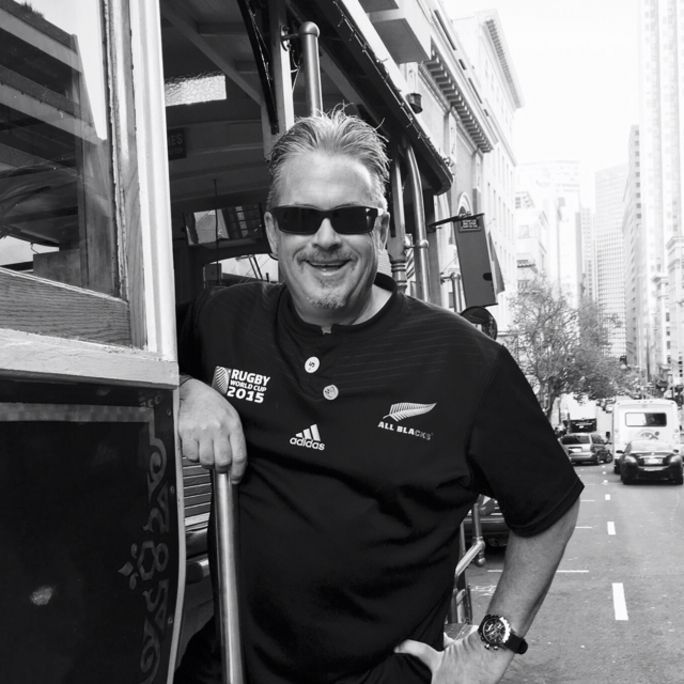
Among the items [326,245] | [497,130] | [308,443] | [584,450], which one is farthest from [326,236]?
[497,130]

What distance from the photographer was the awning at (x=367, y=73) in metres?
3.16

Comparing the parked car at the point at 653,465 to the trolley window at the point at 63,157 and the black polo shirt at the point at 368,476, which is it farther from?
the trolley window at the point at 63,157

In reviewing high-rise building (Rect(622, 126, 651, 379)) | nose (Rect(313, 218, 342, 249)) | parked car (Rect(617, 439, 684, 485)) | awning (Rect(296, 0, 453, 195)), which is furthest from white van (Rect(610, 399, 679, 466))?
high-rise building (Rect(622, 126, 651, 379))

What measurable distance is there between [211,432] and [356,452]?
1.05 ft

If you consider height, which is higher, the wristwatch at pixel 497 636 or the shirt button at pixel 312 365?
the shirt button at pixel 312 365

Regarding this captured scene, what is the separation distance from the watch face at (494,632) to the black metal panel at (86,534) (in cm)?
78

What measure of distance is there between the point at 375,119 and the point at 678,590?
844 cm

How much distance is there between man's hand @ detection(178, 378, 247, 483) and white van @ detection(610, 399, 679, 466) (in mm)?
35568

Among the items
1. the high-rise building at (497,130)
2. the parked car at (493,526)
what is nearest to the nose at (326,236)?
the parked car at (493,526)

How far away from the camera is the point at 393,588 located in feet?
6.88

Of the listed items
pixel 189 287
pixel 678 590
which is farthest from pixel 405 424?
pixel 678 590

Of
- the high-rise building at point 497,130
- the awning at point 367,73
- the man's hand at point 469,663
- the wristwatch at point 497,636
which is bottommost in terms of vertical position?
the man's hand at point 469,663

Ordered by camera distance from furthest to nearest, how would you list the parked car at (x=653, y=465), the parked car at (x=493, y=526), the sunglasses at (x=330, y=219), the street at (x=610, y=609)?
the parked car at (x=653, y=465) < the parked car at (x=493, y=526) < the street at (x=610, y=609) < the sunglasses at (x=330, y=219)

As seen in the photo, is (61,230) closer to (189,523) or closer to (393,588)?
(393,588)
